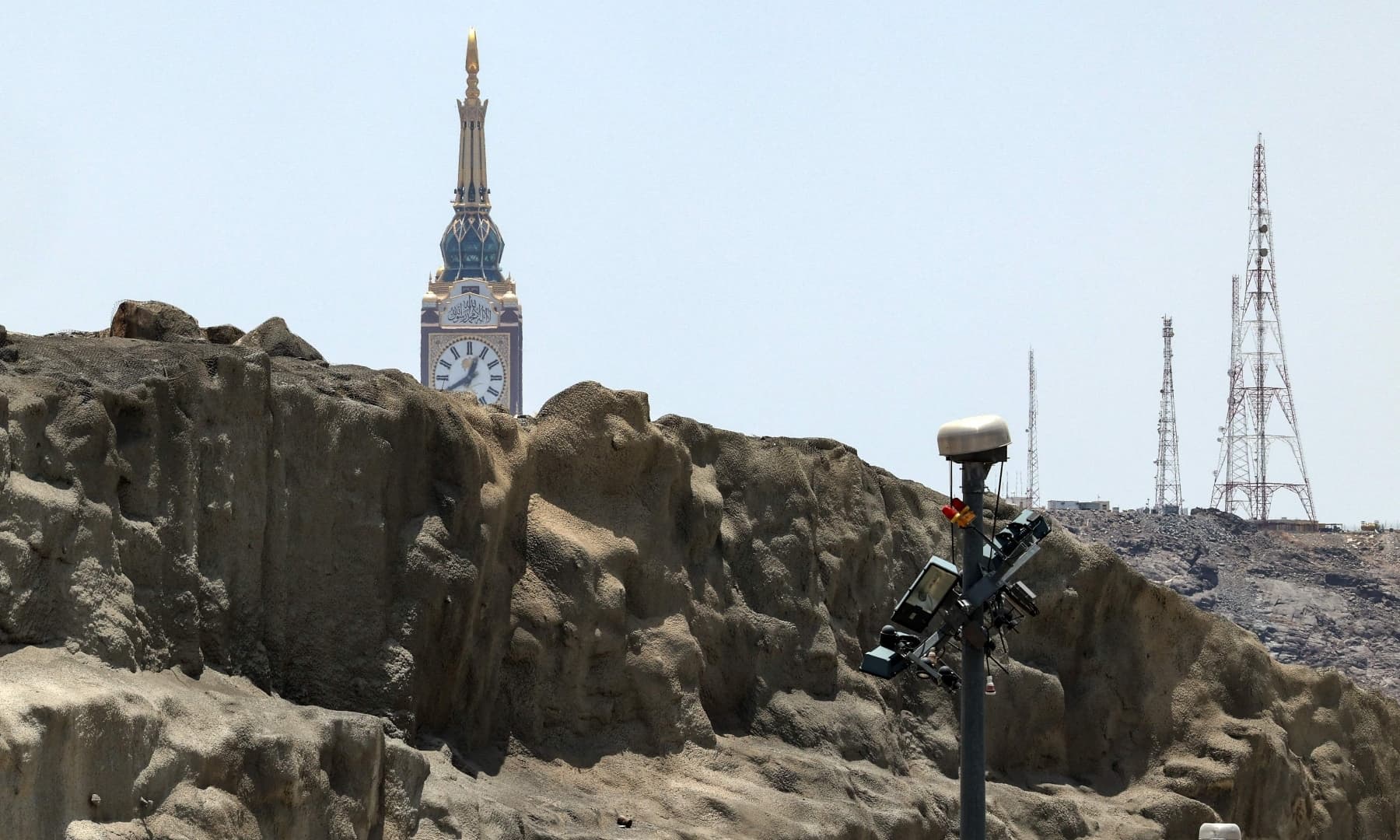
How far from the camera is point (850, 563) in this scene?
104ft

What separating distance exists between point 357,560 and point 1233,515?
92.3 metres

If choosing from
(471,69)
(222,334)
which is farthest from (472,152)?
(222,334)

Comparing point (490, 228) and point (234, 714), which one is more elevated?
point (490, 228)

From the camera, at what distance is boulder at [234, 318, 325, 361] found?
26.0 m

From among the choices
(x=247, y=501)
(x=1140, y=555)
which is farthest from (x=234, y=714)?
(x=1140, y=555)

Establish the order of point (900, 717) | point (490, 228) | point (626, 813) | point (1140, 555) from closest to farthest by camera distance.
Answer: point (626, 813) < point (900, 717) < point (1140, 555) < point (490, 228)

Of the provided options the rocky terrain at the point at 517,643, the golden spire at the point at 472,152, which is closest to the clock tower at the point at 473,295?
the golden spire at the point at 472,152

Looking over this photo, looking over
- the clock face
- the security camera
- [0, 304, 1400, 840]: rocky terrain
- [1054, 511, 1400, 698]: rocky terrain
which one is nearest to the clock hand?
the clock face

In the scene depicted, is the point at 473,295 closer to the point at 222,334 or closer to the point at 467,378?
the point at 467,378

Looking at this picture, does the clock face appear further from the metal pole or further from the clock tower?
the metal pole

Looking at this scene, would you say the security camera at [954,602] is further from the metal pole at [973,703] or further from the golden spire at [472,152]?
the golden spire at [472,152]

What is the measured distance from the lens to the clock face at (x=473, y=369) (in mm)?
126625

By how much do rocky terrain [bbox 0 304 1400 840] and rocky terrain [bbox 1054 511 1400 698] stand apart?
203ft

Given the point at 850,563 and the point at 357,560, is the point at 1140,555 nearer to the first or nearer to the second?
the point at 850,563
